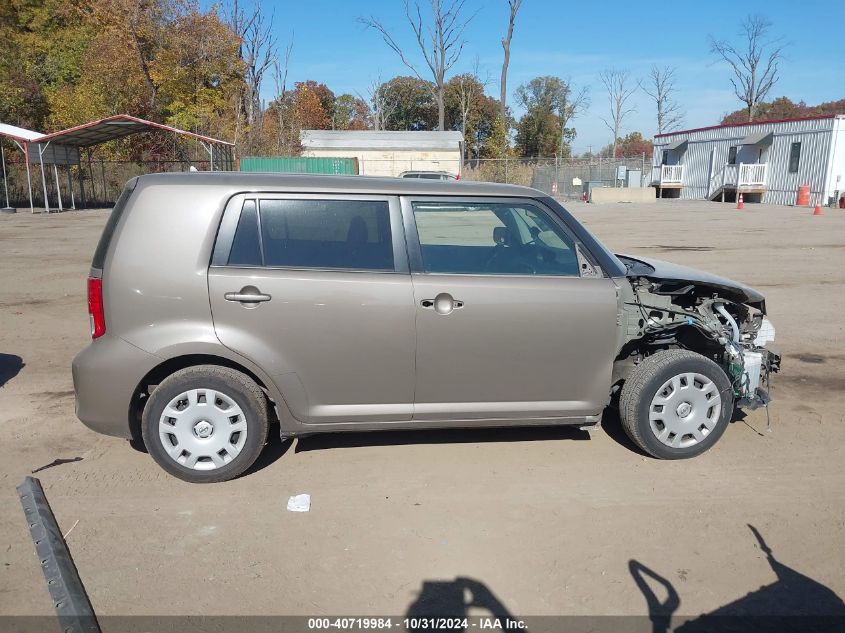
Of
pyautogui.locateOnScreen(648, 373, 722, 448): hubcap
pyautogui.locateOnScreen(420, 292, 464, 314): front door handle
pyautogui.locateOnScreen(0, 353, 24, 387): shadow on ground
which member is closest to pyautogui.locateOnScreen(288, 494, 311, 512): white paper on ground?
pyautogui.locateOnScreen(420, 292, 464, 314): front door handle

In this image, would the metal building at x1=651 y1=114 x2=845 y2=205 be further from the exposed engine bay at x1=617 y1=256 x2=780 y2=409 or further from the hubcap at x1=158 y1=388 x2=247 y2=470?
the hubcap at x1=158 y1=388 x2=247 y2=470

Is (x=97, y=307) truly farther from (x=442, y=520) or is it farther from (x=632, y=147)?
(x=632, y=147)

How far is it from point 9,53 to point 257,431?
1868 inches

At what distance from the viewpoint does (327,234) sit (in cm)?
411

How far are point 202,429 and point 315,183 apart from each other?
5.27 feet

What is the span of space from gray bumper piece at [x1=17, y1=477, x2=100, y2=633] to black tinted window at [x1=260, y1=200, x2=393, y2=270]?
1.83 m

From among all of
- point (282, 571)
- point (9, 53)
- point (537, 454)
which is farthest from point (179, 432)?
point (9, 53)

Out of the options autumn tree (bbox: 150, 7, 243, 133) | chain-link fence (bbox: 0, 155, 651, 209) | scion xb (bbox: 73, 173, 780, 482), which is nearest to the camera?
scion xb (bbox: 73, 173, 780, 482)

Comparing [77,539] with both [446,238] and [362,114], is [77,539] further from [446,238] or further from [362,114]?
[362,114]

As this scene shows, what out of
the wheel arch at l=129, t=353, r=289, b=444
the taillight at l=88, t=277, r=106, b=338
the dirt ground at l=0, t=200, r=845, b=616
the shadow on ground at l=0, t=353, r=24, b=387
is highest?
the taillight at l=88, t=277, r=106, b=338

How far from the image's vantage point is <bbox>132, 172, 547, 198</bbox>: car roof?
4.02m

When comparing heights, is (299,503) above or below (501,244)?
below

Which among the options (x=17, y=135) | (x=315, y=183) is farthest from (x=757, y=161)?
(x=315, y=183)

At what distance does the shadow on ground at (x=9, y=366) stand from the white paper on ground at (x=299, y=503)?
359cm
